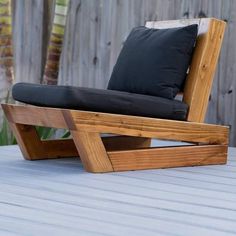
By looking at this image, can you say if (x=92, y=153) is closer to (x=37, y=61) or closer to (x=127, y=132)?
(x=127, y=132)

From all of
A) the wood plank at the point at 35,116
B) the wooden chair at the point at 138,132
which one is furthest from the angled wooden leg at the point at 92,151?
the wood plank at the point at 35,116

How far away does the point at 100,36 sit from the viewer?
470 centimetres

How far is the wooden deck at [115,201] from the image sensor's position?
66.1 inches

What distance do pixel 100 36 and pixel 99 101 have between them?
81.7 inches

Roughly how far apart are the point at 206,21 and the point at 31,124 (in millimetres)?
1178

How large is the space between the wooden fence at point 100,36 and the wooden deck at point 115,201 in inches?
47.8

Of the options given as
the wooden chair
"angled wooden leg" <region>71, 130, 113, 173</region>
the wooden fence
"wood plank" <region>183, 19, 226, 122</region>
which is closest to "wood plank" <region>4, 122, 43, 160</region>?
the wooden chair

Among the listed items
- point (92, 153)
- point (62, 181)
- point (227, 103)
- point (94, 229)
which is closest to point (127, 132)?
point (92, 153)

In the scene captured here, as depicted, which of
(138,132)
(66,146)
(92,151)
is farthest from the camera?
(66,146)

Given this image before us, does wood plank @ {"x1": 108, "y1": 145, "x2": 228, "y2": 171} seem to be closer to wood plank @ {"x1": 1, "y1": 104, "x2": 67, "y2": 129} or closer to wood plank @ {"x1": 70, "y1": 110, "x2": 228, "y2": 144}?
wood plank @ {"x1": 70, "y1": 110, "x2": 228, "y2": 144}

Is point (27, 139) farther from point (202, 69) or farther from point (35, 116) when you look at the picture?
point (202, 69)

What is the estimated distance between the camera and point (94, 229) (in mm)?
1651

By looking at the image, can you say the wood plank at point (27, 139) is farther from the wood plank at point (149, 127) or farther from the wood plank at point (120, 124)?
the wood plank at point (149, 127)

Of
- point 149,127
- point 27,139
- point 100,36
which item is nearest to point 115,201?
point 149,127
